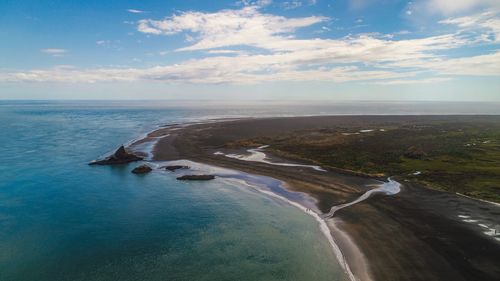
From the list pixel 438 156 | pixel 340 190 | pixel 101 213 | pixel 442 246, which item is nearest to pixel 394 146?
pixel 438 156

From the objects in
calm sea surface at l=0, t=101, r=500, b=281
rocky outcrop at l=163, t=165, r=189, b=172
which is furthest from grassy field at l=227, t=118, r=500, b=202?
calm sea surface at l=0, t=101, r=500, b=281

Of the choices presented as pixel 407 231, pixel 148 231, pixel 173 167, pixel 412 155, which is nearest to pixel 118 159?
pixel 173 167

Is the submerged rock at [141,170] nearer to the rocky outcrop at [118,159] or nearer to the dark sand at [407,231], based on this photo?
the rocky outcrop at [118,159]

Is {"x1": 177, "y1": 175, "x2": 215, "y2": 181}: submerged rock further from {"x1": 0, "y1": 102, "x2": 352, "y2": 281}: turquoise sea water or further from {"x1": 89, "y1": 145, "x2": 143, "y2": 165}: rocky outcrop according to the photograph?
{"x1": 89, "y1": 145, "x2": 143, "y2": 165}: rocky outcrop

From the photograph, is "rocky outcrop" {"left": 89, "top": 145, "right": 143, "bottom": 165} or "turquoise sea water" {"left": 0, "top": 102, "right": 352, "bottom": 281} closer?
"turquoise sea water" {"left": 0, "top": 102, "right": 352, "bottom": 281}

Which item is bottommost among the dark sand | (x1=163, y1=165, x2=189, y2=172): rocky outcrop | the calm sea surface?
the calm sea surface

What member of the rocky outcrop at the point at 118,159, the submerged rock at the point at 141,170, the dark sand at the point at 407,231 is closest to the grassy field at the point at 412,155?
the dark sand at the point at 407,231

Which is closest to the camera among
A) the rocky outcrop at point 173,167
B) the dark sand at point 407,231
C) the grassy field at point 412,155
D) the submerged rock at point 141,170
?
the dark sand at point 407,231

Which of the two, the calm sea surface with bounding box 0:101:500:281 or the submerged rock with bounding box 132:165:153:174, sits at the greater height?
the submerged rock with bounding box 132:165:153:174

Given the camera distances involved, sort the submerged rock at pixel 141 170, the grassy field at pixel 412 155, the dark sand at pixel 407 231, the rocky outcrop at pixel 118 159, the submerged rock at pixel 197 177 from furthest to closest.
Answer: the rocky outcrop at pixel 118 159 → the submerged rock at pixel 141 170 → the submerged rock at pixel 197 177 → the grassy field at pixel 412 155 → the dark sand at pixel 407 231

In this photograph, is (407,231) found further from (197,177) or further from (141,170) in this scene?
(141,170)
